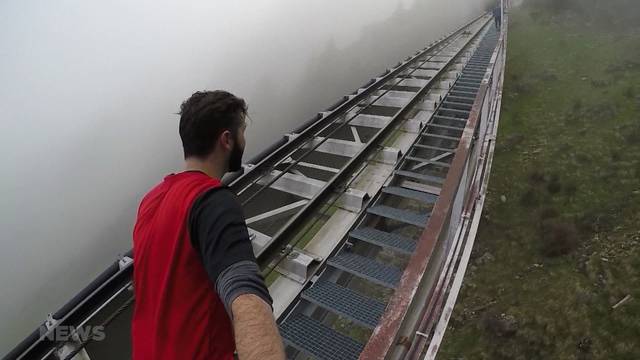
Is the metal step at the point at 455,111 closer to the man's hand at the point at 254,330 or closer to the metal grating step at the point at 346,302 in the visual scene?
the metal grating step at the point at 346,302

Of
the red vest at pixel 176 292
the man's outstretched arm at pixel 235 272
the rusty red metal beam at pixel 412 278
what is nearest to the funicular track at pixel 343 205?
the rusty red metal beam at pixel 412 278

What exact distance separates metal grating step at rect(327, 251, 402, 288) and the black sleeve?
2365mm

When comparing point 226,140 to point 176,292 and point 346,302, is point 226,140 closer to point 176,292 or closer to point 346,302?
point 176,292

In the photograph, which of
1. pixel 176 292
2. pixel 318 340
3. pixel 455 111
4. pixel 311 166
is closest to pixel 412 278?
pixel 176 292

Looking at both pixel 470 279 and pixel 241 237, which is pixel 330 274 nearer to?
pixel 241 237

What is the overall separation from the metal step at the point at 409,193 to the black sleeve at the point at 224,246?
140 inches

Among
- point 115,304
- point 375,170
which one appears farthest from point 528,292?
point 115,304

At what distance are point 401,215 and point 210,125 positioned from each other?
322cm

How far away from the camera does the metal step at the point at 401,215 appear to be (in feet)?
14.0

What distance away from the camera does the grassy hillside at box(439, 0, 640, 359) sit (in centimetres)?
559

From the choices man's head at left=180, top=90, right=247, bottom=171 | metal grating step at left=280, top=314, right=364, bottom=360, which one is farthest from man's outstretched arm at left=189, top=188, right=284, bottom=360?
metal grating step at left=280, top=314, right=364, bottom=360

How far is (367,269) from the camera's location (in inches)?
149

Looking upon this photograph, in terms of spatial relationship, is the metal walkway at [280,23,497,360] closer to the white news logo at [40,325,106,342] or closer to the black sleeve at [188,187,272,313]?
the white news logo at [40,325,106,342]

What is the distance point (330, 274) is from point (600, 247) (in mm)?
5631
